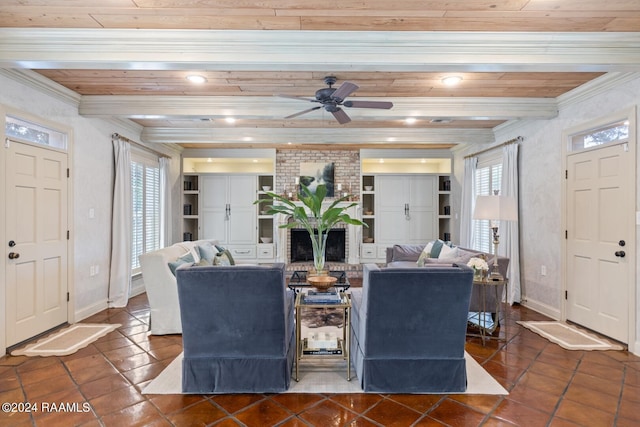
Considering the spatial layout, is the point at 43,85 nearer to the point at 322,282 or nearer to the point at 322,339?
the point at 322,282

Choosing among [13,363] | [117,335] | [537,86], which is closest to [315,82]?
[537,86]

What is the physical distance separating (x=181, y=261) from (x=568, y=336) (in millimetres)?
4304

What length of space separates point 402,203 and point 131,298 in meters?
5.48

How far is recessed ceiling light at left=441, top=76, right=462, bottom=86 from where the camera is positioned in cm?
339

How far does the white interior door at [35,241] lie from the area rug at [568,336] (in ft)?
17.6

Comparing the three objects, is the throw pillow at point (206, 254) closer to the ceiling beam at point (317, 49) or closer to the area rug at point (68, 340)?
the area rug at point (68, 340)

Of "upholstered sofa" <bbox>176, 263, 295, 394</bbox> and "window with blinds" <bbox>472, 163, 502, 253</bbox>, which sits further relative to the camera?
"window with blinds" <bbox>472, 163, 502, 253</bbox>

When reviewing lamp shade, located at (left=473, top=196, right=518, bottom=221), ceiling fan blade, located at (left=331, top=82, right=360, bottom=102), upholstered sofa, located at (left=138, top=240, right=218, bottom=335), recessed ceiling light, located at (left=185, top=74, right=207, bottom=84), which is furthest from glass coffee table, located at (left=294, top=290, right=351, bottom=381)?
recessed ceiling light, located at (left=185, top=74, right=207, bottom=84)

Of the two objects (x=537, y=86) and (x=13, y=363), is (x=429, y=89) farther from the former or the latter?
(x=13, y=363)

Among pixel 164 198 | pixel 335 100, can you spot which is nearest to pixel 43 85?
pixel 164 198

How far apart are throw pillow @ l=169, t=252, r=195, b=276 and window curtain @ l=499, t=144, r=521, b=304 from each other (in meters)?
4.29

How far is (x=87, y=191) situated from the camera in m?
4.24

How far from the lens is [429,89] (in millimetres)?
3764

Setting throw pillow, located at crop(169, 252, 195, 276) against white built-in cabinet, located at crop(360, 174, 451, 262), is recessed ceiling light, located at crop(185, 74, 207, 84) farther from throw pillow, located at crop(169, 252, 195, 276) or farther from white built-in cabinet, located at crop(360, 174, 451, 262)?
white built-in cabinet, located at crop(360, 174, 451, 262)
